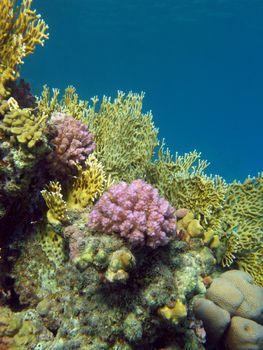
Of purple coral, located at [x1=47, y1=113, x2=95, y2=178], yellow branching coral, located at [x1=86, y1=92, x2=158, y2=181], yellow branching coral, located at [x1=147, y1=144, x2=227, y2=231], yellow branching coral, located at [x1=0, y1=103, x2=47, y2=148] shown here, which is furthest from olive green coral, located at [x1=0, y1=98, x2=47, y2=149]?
yellow branching coral, located at [x1=147, y1=144, x2=227, y2=231]

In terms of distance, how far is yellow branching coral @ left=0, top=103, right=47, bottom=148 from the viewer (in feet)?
11.7

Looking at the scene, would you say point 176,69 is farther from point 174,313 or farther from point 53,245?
point 174,313

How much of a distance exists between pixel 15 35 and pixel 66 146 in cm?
172

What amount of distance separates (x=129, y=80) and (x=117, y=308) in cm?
13702

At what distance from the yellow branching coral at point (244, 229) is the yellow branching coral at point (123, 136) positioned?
1729mm

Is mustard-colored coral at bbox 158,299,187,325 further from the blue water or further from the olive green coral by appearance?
the blue water

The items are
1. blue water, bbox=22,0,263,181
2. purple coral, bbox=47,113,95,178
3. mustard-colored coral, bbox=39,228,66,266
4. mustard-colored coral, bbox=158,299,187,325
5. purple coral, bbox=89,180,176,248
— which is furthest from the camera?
blue water, bbox=22,0,263,181

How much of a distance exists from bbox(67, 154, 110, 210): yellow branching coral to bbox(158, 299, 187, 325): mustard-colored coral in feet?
5.29

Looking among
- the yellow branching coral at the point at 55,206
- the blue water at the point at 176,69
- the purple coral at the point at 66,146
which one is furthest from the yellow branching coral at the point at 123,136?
the blue water at the point at 176,69

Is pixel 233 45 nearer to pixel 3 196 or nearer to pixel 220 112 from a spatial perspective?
pixel 220 112

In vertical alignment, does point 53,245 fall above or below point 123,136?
below

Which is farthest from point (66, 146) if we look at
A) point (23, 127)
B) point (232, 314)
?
point (232, 314)

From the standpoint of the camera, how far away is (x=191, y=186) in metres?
5.57

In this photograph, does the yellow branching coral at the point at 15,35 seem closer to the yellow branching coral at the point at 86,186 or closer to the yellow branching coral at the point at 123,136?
the yellow branching coral at the point at 86,186
